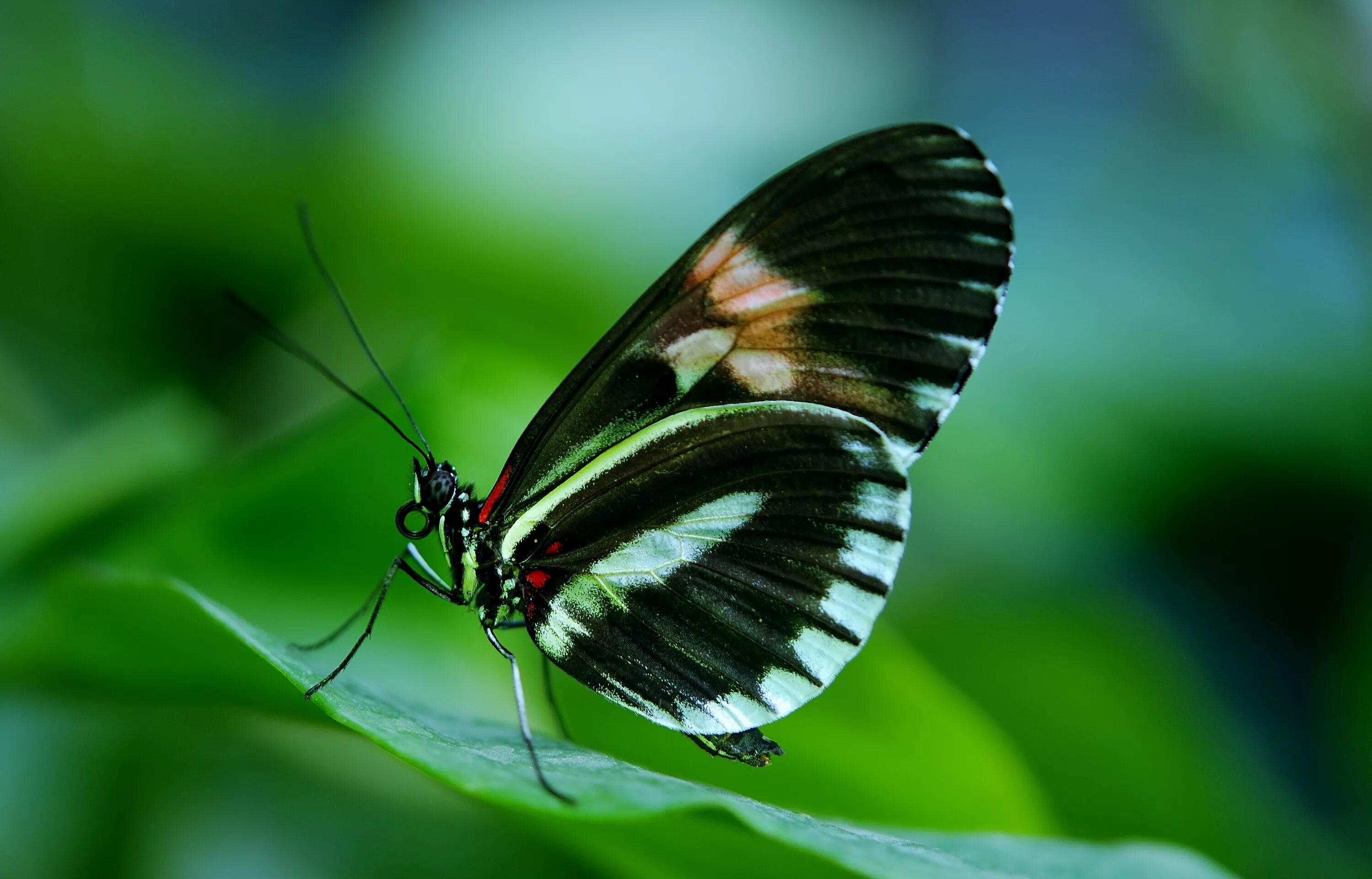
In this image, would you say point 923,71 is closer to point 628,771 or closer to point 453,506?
point 453,506

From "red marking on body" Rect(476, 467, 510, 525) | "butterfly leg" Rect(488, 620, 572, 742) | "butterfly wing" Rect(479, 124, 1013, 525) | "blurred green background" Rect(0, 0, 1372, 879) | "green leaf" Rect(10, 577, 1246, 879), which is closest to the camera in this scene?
"green leaf" Rect(10, 577, 1246, 879)

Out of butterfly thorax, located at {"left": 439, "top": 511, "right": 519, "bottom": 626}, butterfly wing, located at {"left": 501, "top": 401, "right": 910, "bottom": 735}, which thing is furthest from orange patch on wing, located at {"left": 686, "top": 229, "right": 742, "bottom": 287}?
butterfly thorax, located at {"left": 439, "top": 511, "right": 519, "bottom": 626}

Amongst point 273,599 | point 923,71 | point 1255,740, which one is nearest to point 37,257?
point 273,599

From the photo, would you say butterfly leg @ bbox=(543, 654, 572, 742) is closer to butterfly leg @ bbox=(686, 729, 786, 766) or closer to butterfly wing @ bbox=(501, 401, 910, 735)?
butterfly wing @ bbox=(501, 401, 910, 735)

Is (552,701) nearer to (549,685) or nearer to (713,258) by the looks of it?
(549,685)

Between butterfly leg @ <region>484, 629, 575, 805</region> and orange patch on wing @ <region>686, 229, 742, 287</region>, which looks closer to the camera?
butterfly leg @ <region>484, 629, 575, 805</region>

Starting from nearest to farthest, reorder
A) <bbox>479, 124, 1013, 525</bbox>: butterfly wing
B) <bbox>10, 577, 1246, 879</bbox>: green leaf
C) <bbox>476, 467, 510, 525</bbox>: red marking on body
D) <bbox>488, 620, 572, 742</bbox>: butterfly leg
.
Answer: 1. <bbox>10, 577, 1246, 879</bbox>: green leaf
2. <bbox>479, 124, 1013, 525</bbox>: butterfly wing
3. <bbox>476, 467, 510, 525</bbox>: red marking on body
4. <bbox>488, 620, 572, 742</bbox>: butterfly leg

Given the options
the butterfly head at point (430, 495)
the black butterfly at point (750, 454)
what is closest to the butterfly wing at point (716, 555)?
the black butterfly at point (750, 454)
